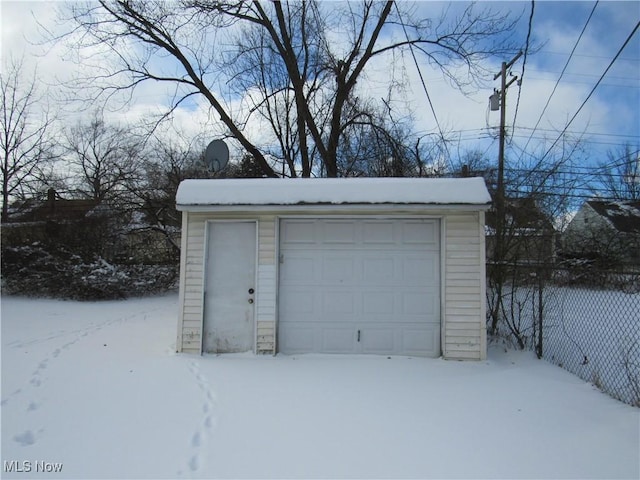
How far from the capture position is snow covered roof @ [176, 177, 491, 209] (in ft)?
20.0

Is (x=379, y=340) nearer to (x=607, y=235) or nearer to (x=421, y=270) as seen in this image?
(x=421, y=270)

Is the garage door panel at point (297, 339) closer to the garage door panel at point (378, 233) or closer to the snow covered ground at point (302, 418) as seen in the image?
the snow covered ground at point (302, 418)

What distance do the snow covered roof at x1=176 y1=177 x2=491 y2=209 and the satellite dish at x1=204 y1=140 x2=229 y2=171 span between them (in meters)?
1.79

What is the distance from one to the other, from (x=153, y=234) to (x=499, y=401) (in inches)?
620

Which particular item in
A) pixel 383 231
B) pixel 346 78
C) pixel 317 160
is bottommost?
pixel 383 231

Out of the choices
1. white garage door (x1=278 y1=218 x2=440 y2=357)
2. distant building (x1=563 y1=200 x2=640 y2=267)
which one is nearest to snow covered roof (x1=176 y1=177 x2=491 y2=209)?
white garage door (x1=278 y1=218 x2=440 y2=357)

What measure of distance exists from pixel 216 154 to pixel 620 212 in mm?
28922

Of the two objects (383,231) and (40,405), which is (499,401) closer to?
(383,231)

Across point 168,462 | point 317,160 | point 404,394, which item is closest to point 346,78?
point 317,160

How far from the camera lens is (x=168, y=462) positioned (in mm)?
3176

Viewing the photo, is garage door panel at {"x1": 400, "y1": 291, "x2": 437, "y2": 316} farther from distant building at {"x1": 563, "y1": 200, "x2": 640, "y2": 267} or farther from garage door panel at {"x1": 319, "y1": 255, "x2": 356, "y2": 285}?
distant building at {"x1": 563, "y1": 200, "x2": 640, "y2": 267}

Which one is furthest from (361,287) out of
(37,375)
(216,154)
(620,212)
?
(620,212)

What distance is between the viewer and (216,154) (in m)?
8.18

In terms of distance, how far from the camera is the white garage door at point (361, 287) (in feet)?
21.1
